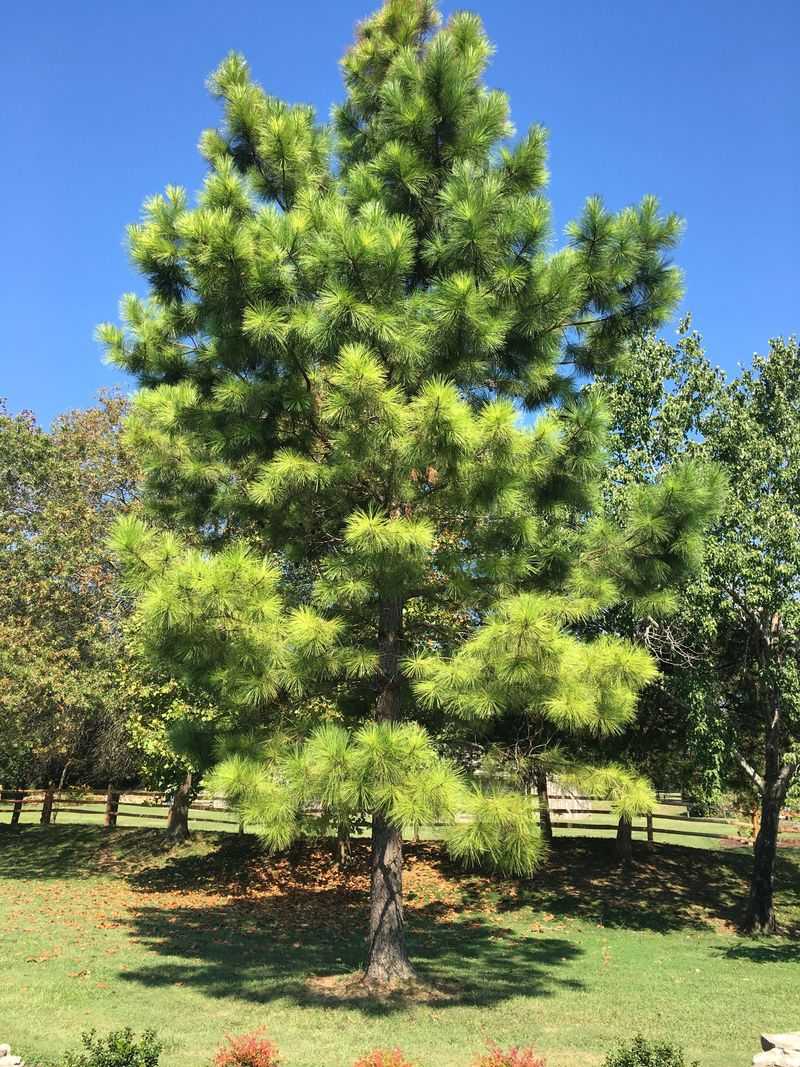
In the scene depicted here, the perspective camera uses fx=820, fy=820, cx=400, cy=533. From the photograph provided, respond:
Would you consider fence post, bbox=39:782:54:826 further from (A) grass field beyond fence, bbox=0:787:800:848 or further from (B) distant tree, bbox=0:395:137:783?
(B) distant tree, bbox=0:395:137:783

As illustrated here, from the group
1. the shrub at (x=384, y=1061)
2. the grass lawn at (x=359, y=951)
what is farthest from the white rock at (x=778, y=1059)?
the shrub at (x=384, y=1061)

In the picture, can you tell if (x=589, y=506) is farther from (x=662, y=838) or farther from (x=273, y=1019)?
(x=662, y=838)

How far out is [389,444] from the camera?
24.4 ft

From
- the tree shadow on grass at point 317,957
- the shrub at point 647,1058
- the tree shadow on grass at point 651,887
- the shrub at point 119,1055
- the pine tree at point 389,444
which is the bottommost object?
the tree shadow on grass at point 317,957

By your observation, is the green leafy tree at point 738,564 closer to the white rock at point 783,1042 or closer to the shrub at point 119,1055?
the white rock at point 783,1042

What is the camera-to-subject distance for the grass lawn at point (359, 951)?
24.5ft

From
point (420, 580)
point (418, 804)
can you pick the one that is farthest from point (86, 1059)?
point (420, 580)

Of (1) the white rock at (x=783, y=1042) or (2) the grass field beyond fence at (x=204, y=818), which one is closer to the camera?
(1) the white rock at (x=783, y=1042)

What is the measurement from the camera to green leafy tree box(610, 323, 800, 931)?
1282cm

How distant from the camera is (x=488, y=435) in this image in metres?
7.07

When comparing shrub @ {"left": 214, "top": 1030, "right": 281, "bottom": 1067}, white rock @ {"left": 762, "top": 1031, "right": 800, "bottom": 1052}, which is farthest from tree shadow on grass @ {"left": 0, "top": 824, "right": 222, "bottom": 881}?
white rock @ {"left": 762, "top": 1031, "right": 800, "bottom": 1052}

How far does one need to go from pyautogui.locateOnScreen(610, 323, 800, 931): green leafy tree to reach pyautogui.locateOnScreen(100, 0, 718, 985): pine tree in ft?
16.8

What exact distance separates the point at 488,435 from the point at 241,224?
11.1 feet

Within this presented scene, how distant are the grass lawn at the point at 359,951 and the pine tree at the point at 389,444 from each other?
155 centimetres
